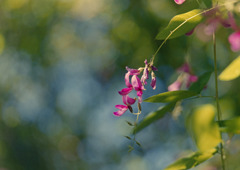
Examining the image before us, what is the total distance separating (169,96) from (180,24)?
0.14m

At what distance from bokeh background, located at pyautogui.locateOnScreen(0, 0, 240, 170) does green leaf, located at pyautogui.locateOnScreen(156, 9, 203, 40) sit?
1065mm

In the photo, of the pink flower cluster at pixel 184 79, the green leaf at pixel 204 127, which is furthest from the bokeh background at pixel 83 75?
the green leaf at pixel 204 127

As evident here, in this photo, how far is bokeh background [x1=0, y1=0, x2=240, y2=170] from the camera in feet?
9.80

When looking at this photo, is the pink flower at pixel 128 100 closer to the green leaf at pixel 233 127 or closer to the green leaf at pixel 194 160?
the green leaf at pixel 194 160

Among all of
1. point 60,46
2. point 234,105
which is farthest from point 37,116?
point 234,105

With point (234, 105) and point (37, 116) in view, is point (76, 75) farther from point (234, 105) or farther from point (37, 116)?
point (234, 105)

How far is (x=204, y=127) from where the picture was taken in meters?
0.58

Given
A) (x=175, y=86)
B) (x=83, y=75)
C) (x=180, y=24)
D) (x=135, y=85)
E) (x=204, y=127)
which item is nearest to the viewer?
(x=204, y=127)

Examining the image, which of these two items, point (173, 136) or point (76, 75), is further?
point (76, 75)

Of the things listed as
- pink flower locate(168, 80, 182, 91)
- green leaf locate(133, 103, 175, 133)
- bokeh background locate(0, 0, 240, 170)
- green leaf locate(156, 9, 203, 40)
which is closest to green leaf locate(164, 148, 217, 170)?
green leaf locate(133, 103, 175, 133)

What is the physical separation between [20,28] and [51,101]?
61.1 inches

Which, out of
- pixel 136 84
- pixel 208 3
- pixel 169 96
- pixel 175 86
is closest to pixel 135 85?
pixel 136 84

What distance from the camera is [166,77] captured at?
3.22 metres

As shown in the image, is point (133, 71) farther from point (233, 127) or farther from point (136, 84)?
point (233, 127)
